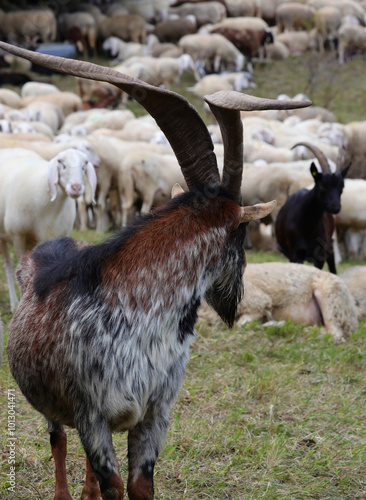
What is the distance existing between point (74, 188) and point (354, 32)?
27158 millimetres

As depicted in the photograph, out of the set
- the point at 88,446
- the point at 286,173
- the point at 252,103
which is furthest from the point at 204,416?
the point at 286,173

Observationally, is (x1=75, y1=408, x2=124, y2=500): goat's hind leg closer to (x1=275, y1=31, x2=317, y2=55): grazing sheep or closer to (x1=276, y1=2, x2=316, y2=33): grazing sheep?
(x1=275, y1=31, x2=317, y2=55): grazing sheep

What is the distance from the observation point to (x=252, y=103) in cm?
236

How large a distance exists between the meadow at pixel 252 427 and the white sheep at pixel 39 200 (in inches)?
31.8

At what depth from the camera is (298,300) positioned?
609cm

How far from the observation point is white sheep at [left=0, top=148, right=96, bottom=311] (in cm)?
595

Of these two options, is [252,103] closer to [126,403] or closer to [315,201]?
[126,403]

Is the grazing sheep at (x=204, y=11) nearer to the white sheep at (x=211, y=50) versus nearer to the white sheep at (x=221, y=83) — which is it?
the white sheep at (x=211, y=50)

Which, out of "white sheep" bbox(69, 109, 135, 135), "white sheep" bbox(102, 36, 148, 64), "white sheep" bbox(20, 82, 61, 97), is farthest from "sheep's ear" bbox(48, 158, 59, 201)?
"white sheep" bbox(102, 36, 148, 64)

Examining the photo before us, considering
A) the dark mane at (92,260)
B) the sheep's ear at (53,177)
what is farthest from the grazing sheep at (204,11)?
the dark mane at (92,260)

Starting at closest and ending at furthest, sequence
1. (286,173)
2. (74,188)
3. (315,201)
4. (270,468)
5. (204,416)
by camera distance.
Result: (270,468) < (204,416) < (74,188) < (315,201) < (286,173)

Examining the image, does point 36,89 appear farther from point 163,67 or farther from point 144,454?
point 144,454

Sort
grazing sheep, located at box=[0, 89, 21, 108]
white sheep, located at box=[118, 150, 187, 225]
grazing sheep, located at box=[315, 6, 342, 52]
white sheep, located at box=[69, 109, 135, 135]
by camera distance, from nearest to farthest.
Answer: white sheep, located at box=[118, 150, 187, 225], white sheep, located at box=[69, 109, 135, 135], grazing sheep, located at box=[0, 89, 21, 108], grazing sheep, located at box=[315, 6, 342, 52]

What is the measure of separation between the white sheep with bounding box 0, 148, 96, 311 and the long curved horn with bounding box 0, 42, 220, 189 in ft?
10.9
